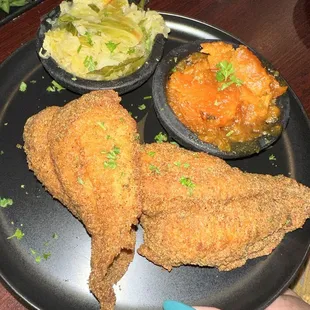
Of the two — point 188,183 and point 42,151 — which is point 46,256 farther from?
point 188,183

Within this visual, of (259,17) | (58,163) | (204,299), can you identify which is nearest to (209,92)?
(58,163)

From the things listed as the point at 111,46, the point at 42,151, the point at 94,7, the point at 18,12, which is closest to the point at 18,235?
the point at 42,151

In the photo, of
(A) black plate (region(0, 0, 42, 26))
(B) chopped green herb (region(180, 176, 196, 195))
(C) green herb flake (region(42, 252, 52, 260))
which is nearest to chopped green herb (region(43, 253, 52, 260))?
(C) green herb flake (region(42, 252, 52, 260))

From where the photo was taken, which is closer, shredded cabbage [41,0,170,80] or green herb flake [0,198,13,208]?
green herb flake [0,198,13,208]

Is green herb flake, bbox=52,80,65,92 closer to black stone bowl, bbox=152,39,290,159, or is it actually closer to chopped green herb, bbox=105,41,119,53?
chopped green herb, bbox=105,41,119,53

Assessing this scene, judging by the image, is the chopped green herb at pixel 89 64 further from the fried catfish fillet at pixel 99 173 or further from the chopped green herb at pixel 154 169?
the chopped green herb at pixel 154 169

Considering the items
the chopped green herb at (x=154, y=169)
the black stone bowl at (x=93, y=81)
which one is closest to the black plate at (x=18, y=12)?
the black stone bowl at (x=93, y=81)
